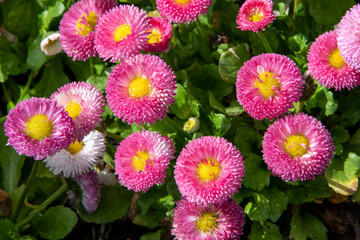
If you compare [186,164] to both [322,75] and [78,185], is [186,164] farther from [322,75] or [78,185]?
[78,185]

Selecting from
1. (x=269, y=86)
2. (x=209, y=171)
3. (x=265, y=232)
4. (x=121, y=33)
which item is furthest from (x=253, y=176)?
(x=121, y=33)

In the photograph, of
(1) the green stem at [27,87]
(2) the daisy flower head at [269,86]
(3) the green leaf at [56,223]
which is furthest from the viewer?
(1) the green stem at [27,87]

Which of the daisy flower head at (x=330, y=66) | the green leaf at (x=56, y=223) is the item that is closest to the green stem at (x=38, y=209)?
the green leaf at (x=56, y=223)

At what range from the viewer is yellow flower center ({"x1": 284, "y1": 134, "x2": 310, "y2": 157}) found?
190 centimetres

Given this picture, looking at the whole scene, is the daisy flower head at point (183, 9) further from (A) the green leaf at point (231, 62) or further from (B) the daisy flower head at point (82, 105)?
(B) the daisy flower head at point (82, 105)

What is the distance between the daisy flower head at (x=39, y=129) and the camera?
1893 mm

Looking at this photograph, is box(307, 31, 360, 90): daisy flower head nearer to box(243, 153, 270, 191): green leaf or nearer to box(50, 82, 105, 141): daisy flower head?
box(243, 153, 270, 191): green leaf

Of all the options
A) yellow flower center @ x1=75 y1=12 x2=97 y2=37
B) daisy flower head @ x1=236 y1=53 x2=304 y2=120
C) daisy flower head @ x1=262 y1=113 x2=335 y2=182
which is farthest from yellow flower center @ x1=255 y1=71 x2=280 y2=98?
yellow flower center @ x1=75 y1=12 x2=97 y2=37

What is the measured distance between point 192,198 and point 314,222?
1.04 metres

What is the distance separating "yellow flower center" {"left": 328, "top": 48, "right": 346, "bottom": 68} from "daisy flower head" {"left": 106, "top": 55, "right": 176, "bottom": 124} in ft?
2.48

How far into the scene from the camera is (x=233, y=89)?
2.61 m

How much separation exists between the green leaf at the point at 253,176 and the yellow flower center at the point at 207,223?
0.31m

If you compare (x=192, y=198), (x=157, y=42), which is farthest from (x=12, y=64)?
(x=192, y=198)

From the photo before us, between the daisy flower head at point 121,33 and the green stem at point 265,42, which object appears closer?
the daisy flower head at point 121,33
